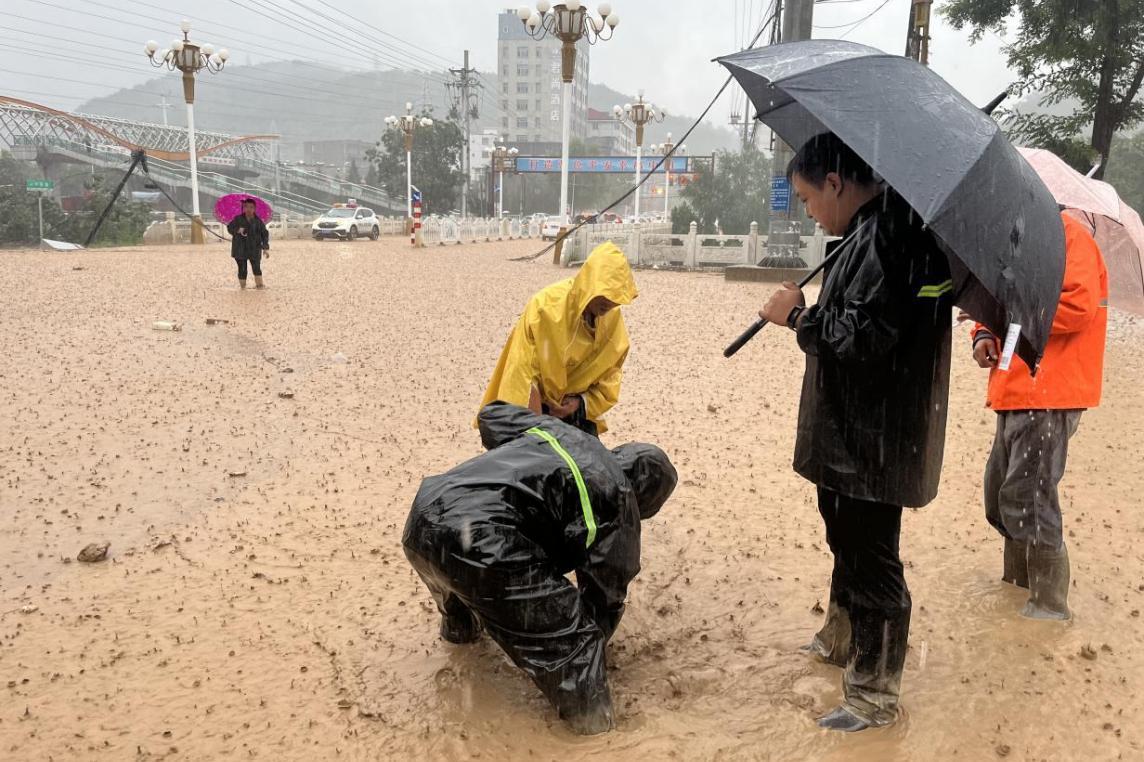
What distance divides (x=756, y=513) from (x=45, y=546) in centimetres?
350

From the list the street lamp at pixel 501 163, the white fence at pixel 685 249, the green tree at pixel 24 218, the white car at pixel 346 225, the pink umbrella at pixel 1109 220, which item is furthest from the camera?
the street lamp at pixel 501 163

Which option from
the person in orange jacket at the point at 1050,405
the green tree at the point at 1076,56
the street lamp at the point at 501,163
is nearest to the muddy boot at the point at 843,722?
the person in orange jacket at the point at 1050,405

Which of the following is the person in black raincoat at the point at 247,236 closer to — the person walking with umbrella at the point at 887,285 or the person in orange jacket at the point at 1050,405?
the person walking with umbrella at the point at 887,285

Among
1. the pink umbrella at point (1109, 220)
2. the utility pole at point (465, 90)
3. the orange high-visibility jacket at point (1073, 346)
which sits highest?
the utility pole at point (465, 90)

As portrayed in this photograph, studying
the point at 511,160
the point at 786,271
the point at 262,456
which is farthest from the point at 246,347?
the point at 511,160

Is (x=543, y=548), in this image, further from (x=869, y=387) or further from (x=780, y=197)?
(x=780, y=197)

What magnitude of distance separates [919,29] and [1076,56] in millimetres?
2195

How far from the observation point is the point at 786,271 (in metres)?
16.7

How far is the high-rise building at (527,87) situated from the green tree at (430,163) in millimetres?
52164

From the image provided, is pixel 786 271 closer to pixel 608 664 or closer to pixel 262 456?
pixel 262 456

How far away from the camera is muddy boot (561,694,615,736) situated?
256 cm

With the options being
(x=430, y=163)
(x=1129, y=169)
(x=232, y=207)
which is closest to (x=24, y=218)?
(x=232, y=207)

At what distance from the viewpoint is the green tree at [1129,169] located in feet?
79.9

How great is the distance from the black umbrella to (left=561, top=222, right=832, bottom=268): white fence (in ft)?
55.6
